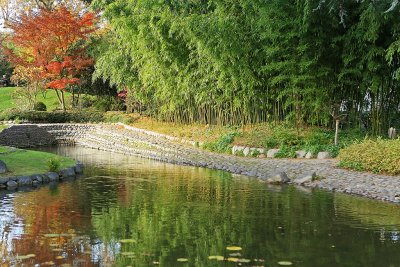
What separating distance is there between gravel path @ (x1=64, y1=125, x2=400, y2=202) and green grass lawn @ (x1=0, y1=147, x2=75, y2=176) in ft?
11.8

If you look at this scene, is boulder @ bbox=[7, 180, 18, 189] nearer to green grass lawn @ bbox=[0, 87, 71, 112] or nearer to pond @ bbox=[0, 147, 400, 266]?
pond @ bbox=[0, 147, 400, 266]

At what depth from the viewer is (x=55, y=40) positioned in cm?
2512

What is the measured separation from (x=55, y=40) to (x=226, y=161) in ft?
47.2

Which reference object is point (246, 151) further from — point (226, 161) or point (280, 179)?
point (280, 179)

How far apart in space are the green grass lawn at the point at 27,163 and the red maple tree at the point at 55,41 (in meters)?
11.9

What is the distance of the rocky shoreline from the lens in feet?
32.7

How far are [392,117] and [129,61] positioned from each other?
11.1 meters

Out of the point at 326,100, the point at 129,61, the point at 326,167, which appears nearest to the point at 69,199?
the point at 326,167

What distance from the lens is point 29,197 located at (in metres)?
9.53

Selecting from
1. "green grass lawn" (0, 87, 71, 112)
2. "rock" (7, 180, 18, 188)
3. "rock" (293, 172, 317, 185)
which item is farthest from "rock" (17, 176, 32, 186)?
"green grass lawn" (0, 87, 71, 112)

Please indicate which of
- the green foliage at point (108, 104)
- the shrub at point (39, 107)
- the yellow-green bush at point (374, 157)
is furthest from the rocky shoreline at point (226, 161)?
the green foliage at point (108, 104)

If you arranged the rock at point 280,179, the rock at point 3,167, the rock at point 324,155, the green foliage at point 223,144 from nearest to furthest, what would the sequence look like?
the rock at point 3,167, the rock at point 280,179, the rock at point 324,155, the green foliage at point 223,144

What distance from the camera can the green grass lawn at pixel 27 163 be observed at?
11219 millimetres

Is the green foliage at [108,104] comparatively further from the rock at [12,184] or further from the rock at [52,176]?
the rock at [12,184]
